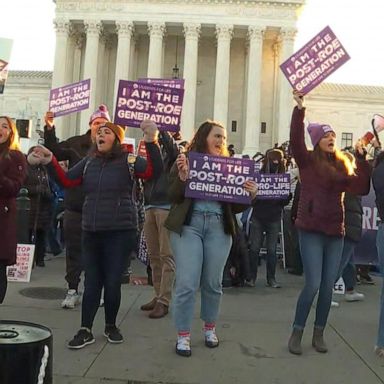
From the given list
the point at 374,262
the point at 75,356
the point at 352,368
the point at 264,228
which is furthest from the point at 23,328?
the point at 374,262

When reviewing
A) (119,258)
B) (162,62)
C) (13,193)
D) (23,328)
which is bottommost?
(23,328)

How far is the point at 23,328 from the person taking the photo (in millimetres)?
3051

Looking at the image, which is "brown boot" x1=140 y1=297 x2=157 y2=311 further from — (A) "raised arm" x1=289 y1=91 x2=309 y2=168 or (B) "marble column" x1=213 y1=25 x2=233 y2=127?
(B) "marble column" x1=213 y1=25 x2=233 y2=127

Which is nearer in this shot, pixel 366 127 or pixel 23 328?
pixel 23 328

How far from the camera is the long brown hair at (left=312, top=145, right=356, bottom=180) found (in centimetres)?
518

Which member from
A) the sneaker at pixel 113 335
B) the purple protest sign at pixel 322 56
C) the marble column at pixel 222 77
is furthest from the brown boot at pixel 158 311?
the marble column at pixel 222 77

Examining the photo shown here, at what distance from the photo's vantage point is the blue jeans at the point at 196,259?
498 centimetres

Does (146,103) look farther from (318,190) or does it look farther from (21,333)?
(21,333)

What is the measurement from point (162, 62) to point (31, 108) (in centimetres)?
1432

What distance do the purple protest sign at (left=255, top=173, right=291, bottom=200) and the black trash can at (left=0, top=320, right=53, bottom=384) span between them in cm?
644

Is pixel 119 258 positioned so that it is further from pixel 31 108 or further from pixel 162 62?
pixel 31 108

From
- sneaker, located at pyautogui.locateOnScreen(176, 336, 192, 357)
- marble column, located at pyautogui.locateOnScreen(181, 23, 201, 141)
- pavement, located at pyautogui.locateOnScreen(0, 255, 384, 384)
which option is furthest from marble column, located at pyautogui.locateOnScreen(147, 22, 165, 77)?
sneaker, located at pyautogui.locateOnScreen(176, 336, 192, 357)

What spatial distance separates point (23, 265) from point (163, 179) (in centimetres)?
265

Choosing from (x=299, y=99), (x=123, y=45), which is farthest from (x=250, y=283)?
(x=123, y=45)
